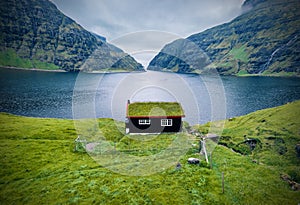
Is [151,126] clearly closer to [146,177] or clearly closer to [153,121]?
[153,121]

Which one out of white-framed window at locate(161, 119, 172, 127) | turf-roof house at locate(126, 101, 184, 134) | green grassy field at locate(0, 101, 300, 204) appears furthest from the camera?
white-framed window at locate(161, 119, 172, 127)

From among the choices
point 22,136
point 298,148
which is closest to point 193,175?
point 298,148

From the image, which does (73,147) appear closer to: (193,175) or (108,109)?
(193,175)

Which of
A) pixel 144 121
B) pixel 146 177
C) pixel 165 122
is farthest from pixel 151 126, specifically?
pixel 146 177

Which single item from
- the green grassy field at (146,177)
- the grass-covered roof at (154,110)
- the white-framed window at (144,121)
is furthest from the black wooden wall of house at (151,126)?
the green grassy field at (146,177)

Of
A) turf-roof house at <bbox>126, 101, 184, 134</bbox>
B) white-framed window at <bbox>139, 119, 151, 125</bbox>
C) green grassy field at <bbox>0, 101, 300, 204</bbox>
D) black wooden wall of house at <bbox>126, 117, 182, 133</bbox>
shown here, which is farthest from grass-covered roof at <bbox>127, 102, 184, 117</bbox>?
green grassy field at <bbox>0, 101, 300, 204</bbox>

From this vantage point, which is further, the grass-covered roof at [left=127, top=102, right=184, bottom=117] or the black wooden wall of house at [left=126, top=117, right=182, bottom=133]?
the grass-covered roof at [left=127, top=102, right=184, bottom=117]

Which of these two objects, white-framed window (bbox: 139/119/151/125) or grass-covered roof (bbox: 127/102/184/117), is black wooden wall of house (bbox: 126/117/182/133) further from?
grass-covered roof (bbox: 127/102/184/117)
